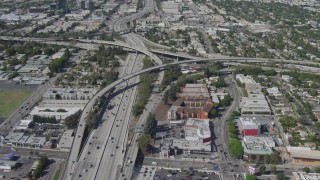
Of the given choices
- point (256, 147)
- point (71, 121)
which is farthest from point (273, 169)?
point (71, 121)

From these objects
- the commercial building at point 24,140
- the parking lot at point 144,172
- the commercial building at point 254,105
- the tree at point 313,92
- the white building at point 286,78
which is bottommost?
the commercial building at point 24,140

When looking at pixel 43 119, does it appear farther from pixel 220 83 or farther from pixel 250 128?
pixel 220 83

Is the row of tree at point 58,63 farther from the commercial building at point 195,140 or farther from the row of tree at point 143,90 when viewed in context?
the commercial building at point 195,140

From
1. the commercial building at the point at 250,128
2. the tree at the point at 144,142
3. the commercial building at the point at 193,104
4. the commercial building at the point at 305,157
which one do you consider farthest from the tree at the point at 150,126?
the commercial building at the point at 305,157

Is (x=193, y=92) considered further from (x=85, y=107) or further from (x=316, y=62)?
(x=316, y=62)

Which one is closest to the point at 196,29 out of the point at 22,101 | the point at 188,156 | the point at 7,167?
the point at 22,101

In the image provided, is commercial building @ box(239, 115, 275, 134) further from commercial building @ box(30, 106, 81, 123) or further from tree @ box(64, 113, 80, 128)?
commercial building @ box(30, 106, 81, 123)
